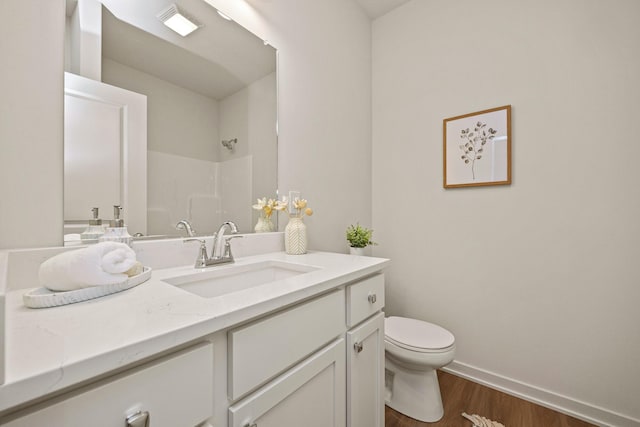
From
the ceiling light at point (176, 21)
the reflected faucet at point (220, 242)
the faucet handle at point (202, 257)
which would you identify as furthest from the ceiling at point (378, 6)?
the faucet handle at point (202, 257)

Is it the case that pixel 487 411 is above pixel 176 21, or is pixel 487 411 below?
below

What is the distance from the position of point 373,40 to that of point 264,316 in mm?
2394

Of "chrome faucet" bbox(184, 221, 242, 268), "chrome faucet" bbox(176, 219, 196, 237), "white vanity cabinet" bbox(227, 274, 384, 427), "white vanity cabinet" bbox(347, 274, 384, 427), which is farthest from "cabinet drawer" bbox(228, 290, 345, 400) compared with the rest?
"chrome faucet" bbox(176, 219, 196, 237)

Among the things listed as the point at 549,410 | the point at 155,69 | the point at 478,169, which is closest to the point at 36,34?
the point at 155,69

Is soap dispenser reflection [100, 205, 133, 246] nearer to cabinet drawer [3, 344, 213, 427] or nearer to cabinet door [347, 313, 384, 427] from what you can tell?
cabinet drawer [3, 344, 213, 427]

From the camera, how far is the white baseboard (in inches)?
52.3

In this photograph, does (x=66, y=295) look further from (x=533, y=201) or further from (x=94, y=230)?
(x=533, y=201)

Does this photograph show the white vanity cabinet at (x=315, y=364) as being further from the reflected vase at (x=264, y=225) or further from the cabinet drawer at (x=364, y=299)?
the reflected vase at (x=264, y=225)

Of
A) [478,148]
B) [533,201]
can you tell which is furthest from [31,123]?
[533,201]

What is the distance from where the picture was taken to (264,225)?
140 cm

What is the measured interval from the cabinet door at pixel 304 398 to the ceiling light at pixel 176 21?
1345 mm

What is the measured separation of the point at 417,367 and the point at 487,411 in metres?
0.50

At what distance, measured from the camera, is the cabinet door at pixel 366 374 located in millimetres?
946

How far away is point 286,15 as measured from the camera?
1.55 meters
